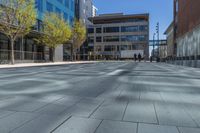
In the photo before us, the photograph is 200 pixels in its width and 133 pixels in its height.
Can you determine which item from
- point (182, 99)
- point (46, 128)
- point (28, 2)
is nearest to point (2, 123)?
point (46, 128)

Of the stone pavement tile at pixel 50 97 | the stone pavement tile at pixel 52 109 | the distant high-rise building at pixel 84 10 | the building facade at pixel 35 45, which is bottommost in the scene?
the stone pavement tile at pixel 52 109

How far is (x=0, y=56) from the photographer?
101ft

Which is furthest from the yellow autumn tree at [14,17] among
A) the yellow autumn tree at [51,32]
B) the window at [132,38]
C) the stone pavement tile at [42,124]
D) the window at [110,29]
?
the window at [110,29]

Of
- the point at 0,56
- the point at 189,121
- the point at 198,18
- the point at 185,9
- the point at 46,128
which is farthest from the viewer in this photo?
the point at 185,9

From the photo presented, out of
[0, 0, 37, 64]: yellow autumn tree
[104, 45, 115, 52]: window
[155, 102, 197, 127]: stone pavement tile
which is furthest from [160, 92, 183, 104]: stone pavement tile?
[104, 45, 115, 52]: window

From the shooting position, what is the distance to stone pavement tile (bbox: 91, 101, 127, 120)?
14.1 ft

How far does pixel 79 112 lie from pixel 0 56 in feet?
94.9

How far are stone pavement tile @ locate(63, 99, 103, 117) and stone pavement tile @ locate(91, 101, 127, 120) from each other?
0.44ft

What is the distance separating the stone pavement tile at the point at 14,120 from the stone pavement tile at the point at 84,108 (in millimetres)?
704

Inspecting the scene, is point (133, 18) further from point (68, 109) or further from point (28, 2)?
point (68, 109)

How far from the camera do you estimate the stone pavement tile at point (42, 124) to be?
351cm

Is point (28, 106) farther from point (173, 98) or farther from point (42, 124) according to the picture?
point (173, 98)

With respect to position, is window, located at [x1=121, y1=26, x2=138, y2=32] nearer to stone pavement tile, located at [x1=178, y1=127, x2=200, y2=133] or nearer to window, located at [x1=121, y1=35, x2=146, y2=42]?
window, located at [x1=121, y1=35, x2=146, y2=42]

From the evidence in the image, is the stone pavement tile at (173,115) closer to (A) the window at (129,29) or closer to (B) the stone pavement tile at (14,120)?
(B) the stone pavement tile at (14,120)
